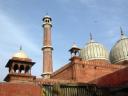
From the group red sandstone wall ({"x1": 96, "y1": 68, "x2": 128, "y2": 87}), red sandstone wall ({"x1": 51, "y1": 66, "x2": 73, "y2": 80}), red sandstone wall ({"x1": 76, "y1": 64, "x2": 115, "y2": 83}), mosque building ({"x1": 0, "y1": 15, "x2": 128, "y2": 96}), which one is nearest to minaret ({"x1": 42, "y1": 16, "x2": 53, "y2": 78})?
mosque building ({"x1": 0, "y1": 15, "x2": 128, "y2": 96})

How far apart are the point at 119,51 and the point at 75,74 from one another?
5.09 meters

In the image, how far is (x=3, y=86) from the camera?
10352 mm

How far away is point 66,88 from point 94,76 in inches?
305

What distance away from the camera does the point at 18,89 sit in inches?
411

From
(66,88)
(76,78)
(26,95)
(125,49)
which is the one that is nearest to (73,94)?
(66,88)

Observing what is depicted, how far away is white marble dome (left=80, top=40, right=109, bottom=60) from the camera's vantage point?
20875 mm

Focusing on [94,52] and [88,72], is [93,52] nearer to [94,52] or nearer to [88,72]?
[94,52]

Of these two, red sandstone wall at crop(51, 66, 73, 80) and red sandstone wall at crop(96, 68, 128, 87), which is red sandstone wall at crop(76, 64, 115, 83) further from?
red sandstone wall at crop(96, 68, 128, 87)

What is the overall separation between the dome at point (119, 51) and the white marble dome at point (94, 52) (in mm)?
468

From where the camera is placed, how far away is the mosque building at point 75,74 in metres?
10.3

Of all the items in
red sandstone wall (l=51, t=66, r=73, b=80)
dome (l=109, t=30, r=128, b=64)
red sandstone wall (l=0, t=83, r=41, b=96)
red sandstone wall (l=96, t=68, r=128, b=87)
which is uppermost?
dome (l=109, t=30, r=128, b=64)

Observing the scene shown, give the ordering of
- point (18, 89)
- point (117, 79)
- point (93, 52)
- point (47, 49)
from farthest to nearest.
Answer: point (47, 49) < point (93, 52) < point (117, 79) < point (18, 89)

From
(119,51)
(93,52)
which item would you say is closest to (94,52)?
(93,52)

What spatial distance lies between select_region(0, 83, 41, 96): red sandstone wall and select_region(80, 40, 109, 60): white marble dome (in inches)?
423
